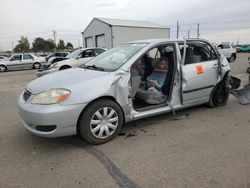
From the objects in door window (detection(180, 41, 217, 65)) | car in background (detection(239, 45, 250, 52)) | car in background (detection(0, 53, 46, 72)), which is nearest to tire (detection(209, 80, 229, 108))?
door window (detection(180, 41, 217, 65))

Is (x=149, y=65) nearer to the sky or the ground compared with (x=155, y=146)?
nearer to the sky

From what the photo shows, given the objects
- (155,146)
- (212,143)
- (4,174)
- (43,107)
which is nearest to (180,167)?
(155,146)

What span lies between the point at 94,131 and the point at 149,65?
2236 mm

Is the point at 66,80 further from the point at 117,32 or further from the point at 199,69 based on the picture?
the point at 117,32

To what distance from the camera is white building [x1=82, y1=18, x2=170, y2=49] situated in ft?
79.7

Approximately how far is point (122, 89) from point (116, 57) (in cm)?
86

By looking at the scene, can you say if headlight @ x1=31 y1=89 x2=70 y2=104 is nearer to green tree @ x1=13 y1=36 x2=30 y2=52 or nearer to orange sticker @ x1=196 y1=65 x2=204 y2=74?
orange sticker @ x1=196 y1=65 x2=204 y2=74

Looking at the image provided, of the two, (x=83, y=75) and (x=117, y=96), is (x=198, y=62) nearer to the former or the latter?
(x=117, y=96)

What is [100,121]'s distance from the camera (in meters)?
3.29

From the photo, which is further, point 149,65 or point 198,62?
point 149,65

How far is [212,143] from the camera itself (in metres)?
3.33

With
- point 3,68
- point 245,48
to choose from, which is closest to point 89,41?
point 3,68

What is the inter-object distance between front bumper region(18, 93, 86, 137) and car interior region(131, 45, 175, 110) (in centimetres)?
121

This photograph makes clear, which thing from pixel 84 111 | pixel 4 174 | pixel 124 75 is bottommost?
pixel 4 174
